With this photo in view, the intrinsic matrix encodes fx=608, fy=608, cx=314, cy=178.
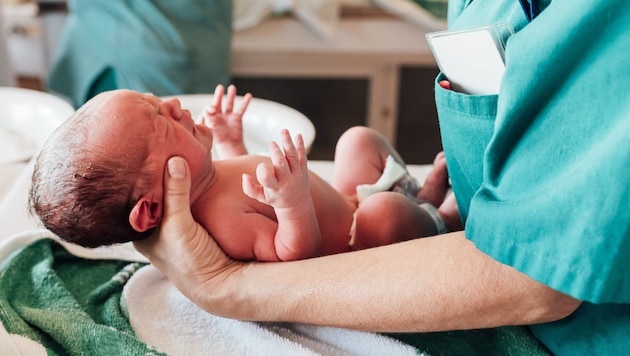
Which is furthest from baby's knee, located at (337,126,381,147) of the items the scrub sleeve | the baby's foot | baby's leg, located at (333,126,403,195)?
the scrub sleeve

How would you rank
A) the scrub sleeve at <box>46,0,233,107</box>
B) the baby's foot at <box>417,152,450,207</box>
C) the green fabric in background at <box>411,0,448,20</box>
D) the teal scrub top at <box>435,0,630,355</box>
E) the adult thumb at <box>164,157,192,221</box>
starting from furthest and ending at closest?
the green fabric in background at <box>411,0,448,20</box>, the scrub sleeve at <box>46,0,233,107</box>, the baby's foot at <box>417,152,450,207</box>, the adult thumb at <box>164,157,192,221</box>, the teal scrub top at <box>435,0,630,355</box>

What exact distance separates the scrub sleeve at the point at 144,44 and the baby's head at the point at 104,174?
127cm

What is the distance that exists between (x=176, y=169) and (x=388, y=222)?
0.27 meters

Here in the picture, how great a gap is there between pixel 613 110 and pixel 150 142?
0.49m

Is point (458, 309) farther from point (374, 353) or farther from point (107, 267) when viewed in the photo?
point (107, 267)

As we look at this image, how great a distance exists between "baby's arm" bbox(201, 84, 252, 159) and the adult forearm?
34 centimetres

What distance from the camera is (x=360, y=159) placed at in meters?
0.95

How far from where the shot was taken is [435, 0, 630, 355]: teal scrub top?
1.44ft

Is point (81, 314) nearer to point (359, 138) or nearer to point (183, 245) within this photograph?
point (183, 245)

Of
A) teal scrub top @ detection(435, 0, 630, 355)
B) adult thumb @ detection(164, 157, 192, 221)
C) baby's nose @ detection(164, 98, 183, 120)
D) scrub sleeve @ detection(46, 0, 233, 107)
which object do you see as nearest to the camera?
teal scrub top @ detection(435, 0, 630, 355)

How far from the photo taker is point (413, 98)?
2.50 meters

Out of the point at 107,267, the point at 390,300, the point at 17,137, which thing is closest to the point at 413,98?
the point at 17,137

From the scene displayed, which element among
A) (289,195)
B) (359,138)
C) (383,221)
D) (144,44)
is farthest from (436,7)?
(289,195)

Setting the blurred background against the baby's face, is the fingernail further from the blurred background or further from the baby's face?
the blurred background
